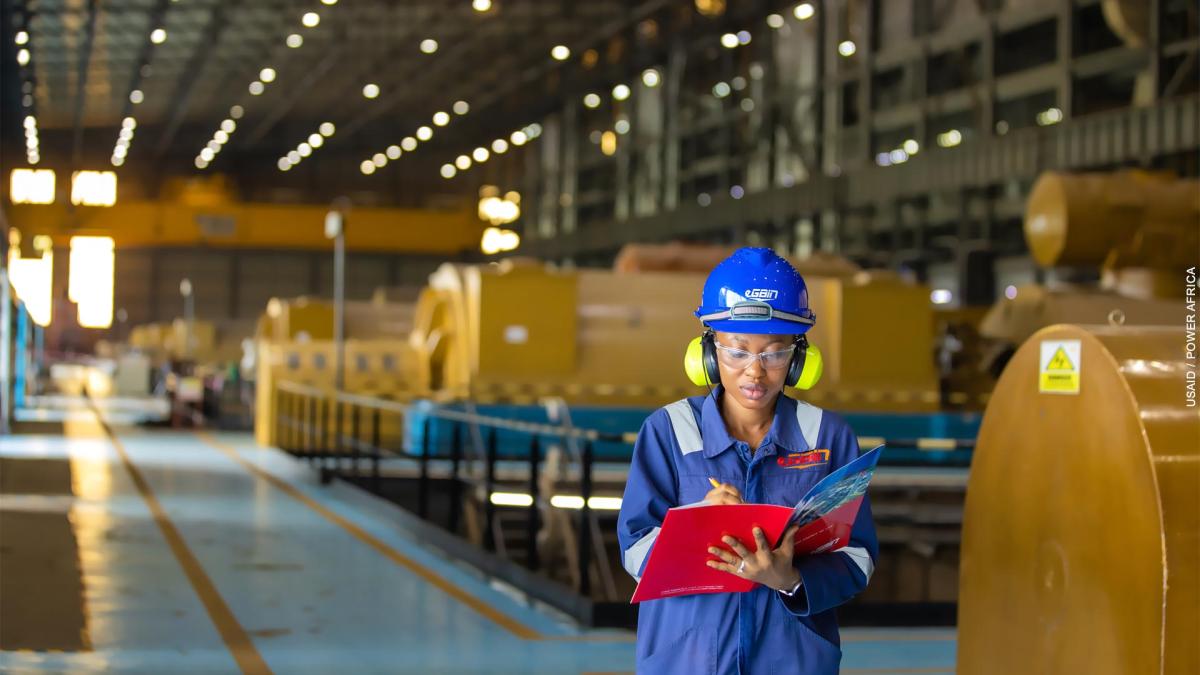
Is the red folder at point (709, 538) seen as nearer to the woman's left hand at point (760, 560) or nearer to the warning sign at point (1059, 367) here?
the woman's left hand at point (760, 560)

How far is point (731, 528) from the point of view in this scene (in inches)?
125

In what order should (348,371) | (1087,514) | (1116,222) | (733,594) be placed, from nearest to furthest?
(733,594), (1087,514), (1116,222), (348,371)

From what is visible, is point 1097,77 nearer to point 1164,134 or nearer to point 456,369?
point 1164,134

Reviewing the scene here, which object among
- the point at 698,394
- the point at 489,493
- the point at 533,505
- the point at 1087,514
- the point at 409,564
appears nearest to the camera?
the point at 1087,514

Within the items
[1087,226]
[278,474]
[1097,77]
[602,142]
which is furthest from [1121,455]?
[602,142]

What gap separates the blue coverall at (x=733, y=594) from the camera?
11.0ft

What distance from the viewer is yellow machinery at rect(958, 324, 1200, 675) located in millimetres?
4398

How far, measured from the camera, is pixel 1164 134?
69.6ft

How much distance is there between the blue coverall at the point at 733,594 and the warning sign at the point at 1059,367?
1.67 m

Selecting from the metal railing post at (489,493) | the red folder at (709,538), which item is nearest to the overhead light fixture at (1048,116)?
the metal railing post at (489,493)

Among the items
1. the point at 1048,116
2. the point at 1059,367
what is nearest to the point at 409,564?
the point at 1059,367

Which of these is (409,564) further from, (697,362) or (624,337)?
(624,337)

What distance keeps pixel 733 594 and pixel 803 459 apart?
1.13 ft

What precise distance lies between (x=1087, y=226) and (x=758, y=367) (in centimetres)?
1114
